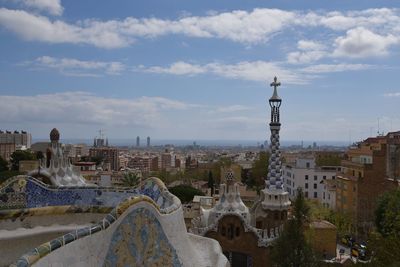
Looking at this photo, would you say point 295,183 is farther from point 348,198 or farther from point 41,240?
point 41,240

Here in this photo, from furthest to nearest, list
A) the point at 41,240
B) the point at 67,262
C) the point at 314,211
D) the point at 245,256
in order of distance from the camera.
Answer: the point at 314,211 < the point at 245,256 < the point at 41,240 < the point at 67,262

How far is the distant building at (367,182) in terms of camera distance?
27773mm

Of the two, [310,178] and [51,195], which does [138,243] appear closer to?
[51,195]

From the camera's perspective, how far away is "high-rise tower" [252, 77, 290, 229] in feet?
51.2

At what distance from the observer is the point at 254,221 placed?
1586 cm

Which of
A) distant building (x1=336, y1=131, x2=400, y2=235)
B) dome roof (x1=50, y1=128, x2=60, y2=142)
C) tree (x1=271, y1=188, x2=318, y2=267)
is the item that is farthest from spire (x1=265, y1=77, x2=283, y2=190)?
distant building (x1=336, y1=131, x2=400, y2=235)

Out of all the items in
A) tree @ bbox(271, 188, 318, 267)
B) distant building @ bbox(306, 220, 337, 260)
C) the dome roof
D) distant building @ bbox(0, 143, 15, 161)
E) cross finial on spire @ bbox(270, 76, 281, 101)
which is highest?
cross finial on spire @ bbox(270, 76, 281, 101)

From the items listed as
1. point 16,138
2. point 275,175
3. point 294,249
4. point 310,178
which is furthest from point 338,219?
point 16,138

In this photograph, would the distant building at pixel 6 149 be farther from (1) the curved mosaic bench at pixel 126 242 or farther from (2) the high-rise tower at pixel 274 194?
(1) the curved mosaic bench at pixel 126 242

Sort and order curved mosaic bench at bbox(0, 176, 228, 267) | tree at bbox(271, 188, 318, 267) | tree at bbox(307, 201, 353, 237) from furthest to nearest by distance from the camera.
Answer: tree at bbox(307, 201, 353, 237) < tree at bbox(271, 188, 318, 267) < curved mosaic bench at bbox(0, 176, 228, 267)

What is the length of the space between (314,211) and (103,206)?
19.6m

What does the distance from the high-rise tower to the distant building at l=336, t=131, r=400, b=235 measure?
1213cm

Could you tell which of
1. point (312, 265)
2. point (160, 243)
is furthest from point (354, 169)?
point (160, 243)

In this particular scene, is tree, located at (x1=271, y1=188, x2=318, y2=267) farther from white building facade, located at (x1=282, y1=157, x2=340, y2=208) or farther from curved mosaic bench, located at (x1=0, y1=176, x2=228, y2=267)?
white building facade, located at (x1=282, y1=157, x2=340, y2=208)
